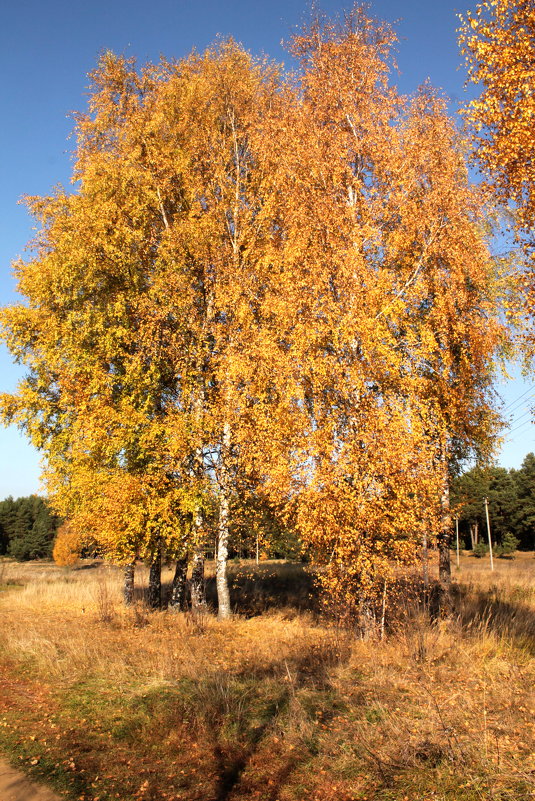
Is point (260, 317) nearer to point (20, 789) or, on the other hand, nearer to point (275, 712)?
point (275, 712)

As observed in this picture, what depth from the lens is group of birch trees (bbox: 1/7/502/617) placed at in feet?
30.5

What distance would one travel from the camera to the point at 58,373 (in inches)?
558

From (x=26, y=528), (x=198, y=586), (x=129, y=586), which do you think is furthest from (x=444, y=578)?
(x=26, y=528)

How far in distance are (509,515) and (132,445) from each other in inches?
2302

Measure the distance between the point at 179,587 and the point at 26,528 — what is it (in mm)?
77055

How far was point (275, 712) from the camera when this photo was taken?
6.16 m

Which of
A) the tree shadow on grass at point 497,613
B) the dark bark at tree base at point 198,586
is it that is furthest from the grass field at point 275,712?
the dark bark at tree base at point 198,586

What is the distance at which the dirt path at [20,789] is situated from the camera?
4.41m

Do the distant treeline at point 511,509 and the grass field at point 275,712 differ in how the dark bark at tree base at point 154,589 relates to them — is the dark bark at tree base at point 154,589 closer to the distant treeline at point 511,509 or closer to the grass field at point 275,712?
the grass field at point 275,712

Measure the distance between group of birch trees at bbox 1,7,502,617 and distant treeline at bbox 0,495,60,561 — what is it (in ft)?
199

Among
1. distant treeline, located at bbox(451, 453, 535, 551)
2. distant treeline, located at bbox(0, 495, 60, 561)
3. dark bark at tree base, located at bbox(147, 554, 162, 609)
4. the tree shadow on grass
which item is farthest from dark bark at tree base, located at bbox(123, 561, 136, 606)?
distant treeline, located at bbox(0, 495, 60, 561)

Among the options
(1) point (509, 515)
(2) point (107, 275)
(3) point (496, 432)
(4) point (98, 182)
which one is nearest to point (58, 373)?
(2) point (107, 275)

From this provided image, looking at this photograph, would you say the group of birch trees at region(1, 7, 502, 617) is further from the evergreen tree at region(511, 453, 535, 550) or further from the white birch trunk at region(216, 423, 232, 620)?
the evergreen tree at region(511, 453, 535, 550)

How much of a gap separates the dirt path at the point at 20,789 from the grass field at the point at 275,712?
15 cm
